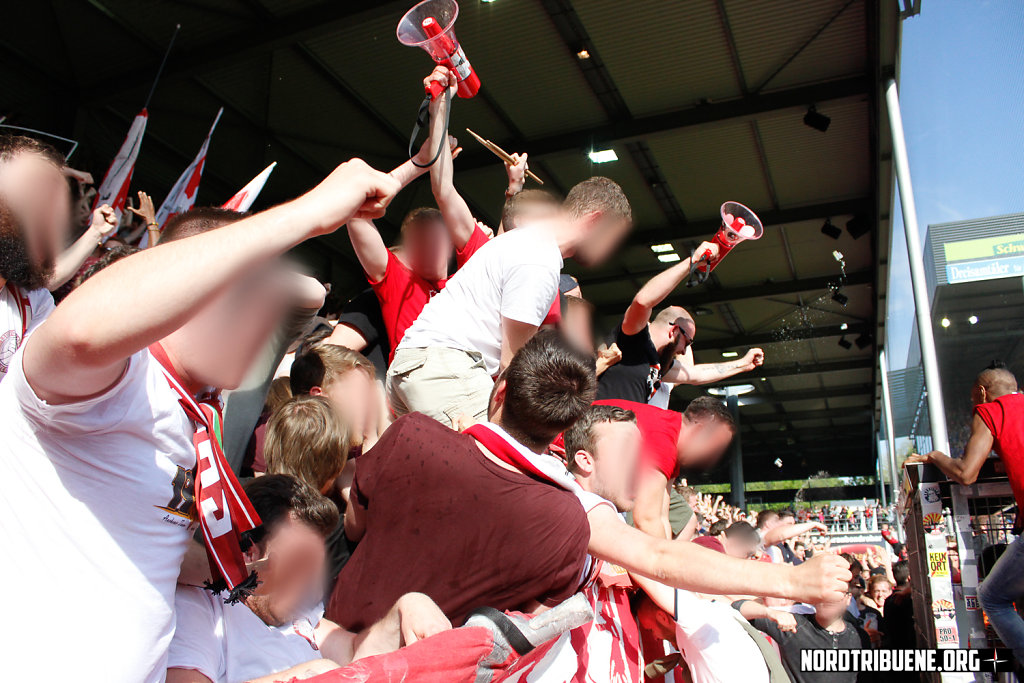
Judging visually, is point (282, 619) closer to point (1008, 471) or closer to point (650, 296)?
point (650, 296)

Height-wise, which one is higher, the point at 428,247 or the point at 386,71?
the point at 386,71

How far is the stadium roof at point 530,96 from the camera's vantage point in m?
7.60

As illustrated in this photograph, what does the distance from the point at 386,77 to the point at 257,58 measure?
4.72 feet

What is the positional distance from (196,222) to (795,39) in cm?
825

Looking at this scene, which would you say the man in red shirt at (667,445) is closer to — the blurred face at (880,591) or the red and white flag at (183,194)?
the red and white flag at (183,194)

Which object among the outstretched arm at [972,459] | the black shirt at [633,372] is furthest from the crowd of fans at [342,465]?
the outstretched arm at [972,459]

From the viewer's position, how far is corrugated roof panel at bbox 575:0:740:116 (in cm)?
755

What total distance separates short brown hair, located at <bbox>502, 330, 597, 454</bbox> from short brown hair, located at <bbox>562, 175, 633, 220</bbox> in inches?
42.8

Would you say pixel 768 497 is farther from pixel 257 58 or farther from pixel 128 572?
pixel 128 572

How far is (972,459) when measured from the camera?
12.6 feet

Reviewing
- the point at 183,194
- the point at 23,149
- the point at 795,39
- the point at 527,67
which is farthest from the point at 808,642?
Answer: the point at 527,67

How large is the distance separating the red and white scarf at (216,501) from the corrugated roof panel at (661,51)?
24.1ft

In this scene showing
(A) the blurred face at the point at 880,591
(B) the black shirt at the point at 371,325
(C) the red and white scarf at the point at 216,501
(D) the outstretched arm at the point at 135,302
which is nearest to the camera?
(D) the outstretched arm at the point at 135,302

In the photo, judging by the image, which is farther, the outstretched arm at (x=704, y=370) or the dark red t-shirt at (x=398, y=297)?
the outstretched arm at (x=704, y=370)
